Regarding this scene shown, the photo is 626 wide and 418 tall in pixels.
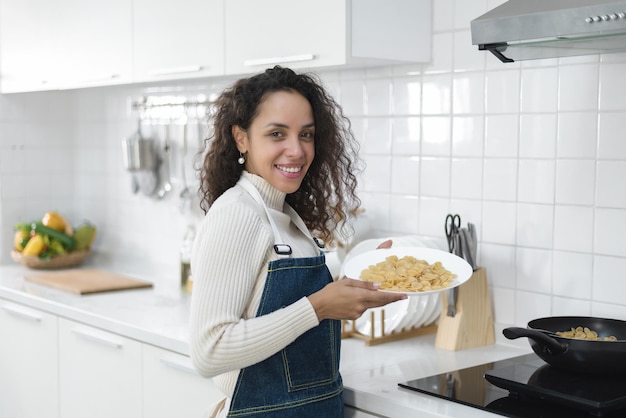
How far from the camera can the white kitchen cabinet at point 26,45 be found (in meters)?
3.30

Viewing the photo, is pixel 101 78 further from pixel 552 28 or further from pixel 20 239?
pixel 552 28

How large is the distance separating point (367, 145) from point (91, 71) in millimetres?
1099

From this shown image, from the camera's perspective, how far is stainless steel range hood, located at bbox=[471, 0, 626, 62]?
1.64m

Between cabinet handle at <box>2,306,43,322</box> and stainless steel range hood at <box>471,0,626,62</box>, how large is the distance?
5.86 feet

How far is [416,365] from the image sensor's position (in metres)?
2.08

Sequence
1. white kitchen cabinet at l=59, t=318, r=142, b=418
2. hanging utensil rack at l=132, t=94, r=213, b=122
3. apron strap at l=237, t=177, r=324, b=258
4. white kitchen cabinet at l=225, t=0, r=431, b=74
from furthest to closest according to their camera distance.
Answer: hanging utensil rack at l=132, t=94, r=213, b=122, white kitchen cabinet at l=59, t=318, r=142, b=418, white kitchen cabinet at l=225, t=0, r=431, b=74, apron strap at l=237, t=177, r=324, b=258

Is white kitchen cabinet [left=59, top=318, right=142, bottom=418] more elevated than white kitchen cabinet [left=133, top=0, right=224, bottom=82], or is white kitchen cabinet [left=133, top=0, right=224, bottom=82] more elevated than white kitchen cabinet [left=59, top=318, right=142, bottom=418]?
white kitchen cabinet [left=133, top=0, right=224, bottom=82]

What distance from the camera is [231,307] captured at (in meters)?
1.58

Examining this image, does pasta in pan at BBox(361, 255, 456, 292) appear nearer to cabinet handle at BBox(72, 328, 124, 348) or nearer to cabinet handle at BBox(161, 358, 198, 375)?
cabinet handle at BBox(161, 358, 198, 375)

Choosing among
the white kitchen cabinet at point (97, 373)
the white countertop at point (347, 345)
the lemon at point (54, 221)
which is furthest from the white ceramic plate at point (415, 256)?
the lemon at point (54, 221)

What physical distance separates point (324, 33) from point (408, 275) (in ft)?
2.51

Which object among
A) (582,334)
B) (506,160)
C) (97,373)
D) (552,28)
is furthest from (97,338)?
(552,28)

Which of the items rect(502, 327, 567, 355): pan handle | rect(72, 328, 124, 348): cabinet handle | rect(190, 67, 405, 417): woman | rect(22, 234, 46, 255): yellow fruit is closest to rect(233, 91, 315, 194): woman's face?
rect(190, 67, 405, 417): woman

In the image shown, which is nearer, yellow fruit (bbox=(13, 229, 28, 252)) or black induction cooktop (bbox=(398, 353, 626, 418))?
black induction cooktop (bbox=(398, 353, 626, 418))
